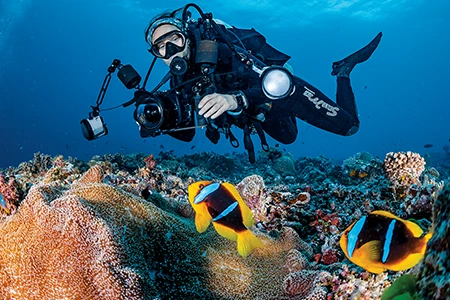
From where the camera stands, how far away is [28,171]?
21.5 ft

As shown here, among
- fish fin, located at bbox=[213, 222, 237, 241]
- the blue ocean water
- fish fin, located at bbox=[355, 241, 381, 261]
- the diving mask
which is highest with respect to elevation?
the blue ocean water

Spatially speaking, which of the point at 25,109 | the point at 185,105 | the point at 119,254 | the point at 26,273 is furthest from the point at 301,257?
the point at 25,109

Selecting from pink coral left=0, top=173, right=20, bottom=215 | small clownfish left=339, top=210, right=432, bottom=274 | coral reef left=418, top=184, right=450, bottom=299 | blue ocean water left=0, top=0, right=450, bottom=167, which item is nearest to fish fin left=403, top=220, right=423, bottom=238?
small clownfish left=339, top=210, right=432, bottom=274

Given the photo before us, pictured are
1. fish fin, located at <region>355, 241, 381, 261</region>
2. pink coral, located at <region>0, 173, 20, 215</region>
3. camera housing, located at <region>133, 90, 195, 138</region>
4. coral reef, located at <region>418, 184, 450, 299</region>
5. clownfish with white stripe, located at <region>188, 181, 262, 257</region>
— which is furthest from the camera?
camera housing, located at <region>133, 90, 195, 138</region>

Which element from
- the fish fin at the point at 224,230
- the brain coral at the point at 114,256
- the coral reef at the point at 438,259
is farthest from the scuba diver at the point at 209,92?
the coral reef at the point at 438,259

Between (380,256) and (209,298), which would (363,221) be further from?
(209,298)

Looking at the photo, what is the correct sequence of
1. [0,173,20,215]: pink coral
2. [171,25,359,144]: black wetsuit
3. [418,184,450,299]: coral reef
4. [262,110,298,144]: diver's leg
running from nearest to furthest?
[418,184,450,299]: coral reef, [0,173,20,215]: pink coral, [171,25,359,144]: black wetsuit, [262,110,298,144]: diver's leg

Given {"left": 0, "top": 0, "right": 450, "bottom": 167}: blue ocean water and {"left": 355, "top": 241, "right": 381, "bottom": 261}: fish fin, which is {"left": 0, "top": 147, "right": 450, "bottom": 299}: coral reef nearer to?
{"left": 355, "top": 241, "right": 381, "bottom": 261}: fish fin

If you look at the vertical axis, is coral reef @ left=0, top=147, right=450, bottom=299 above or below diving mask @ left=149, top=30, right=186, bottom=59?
below

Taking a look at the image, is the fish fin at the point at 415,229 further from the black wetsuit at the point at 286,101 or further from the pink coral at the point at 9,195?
the pink coral at the point at 9,195

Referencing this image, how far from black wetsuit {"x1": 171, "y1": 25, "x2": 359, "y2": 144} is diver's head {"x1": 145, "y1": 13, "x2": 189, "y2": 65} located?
0.69 feet

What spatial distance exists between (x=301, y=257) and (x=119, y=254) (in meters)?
1.46

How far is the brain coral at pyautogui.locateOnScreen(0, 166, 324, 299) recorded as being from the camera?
1738 mm

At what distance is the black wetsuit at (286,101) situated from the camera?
15.2 feet
